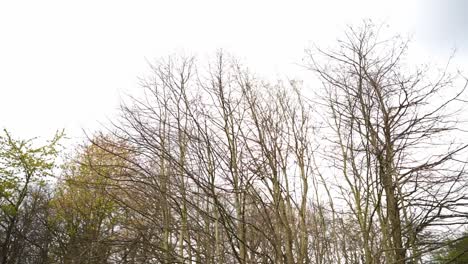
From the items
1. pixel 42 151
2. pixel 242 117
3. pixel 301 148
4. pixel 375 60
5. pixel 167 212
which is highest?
pixel 42 151

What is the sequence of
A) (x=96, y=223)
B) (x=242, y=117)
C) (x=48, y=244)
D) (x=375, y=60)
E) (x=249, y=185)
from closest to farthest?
1. (x=249, y=185)
2. (x=375, y=60)
3. (x=242, y=117)
4. (x=96, y=223)
5. (x=48, y=244)

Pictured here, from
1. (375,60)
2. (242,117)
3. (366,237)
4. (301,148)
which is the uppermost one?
(375,60)

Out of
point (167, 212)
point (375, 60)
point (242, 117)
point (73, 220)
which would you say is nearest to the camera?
point (167, 212)

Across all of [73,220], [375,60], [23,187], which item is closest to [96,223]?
[73,220]

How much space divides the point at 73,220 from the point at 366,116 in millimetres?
12690

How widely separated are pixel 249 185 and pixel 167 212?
1.12m

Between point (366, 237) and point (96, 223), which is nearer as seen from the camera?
point (366, 237)

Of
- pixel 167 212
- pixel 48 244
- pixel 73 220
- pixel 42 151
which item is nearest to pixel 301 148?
pixel 167 212

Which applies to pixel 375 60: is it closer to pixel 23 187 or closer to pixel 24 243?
pixel 23 187

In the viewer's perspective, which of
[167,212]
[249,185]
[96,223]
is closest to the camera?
[249,185]

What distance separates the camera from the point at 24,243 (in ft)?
53.1

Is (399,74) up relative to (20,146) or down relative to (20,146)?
down

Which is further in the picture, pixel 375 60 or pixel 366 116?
pixel 375 60

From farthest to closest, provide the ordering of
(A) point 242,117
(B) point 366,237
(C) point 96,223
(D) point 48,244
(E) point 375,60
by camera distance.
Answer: (D) point 48,244 < (C) point 96,223 < (A) point 242,117 < (E) point 375,60 < (B) point 366,237
